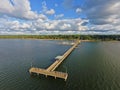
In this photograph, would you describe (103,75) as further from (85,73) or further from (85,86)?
(85,86)

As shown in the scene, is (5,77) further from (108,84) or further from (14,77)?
(108,84)

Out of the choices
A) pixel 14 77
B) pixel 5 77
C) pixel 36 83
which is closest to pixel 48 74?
pixel 36 83

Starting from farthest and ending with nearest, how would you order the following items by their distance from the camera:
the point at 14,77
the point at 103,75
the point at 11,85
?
1. the point at 103,75
2. the point at 14,77
3. the point at 11,85

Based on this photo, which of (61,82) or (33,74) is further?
(33,74)

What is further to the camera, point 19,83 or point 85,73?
point 85,73

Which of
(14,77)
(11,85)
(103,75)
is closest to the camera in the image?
(11,85)

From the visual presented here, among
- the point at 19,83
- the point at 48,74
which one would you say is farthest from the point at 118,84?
the point at 19,83

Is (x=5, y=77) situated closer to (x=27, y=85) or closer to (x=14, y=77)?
(x=14, y=77)
